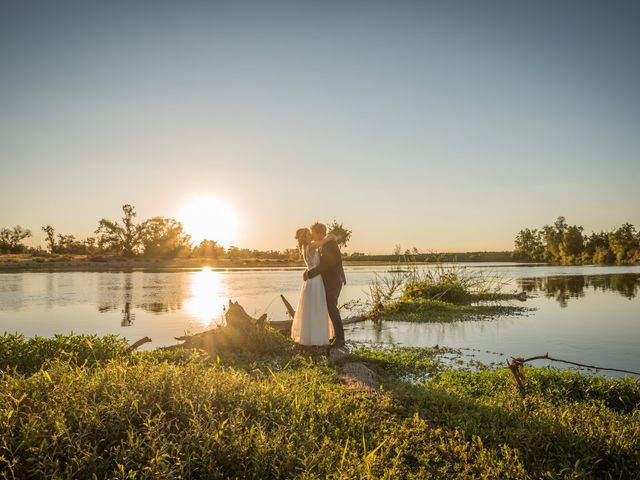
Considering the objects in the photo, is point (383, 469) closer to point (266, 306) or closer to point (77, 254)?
point (266, 306)

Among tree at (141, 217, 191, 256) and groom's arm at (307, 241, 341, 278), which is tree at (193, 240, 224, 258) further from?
groom's arm at (307, 241, 341, 278)

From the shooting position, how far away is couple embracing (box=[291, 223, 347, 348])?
9898mm

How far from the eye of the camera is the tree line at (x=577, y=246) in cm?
8244

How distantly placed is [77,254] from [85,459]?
84.7m

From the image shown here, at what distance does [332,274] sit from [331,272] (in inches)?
2.2

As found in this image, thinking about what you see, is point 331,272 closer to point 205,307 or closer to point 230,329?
point 230,329

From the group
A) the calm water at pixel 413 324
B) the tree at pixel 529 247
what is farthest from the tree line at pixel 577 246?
the calm water at pixel 413 324

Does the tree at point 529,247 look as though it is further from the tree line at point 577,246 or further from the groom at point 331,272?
the groom at point 331,272

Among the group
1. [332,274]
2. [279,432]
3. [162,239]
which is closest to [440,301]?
[332,274]

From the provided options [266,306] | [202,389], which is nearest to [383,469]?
[202,389]

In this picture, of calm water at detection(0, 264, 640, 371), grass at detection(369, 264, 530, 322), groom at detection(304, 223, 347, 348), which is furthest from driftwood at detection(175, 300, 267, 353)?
grass at detection(369, 264, 530, 322)

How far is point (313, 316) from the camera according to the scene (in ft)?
32.4

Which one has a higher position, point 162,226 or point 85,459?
point 162,226

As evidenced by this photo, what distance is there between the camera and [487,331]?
1370 centimetres
